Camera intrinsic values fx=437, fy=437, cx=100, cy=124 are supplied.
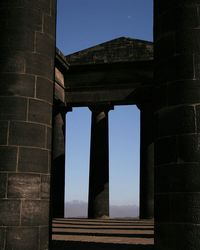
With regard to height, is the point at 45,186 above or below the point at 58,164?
below

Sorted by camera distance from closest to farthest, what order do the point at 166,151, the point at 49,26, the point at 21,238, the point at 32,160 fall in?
the point at 166,151 → the point at 21,238 → the point at 32,160 → the point at 49,26

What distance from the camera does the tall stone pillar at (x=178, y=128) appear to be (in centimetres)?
1433

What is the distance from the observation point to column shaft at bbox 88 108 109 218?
49906 mm

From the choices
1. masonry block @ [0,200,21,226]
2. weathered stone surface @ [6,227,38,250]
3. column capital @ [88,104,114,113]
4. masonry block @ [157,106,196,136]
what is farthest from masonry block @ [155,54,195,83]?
column capital @ [88,104,114,113]

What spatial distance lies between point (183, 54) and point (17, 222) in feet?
27.8

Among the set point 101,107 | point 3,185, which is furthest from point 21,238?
point 101,107

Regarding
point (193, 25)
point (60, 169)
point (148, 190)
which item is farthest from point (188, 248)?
point (60, 169)

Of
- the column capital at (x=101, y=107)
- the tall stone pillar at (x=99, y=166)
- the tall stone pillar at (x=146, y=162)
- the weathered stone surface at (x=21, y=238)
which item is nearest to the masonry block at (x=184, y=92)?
the weathered stone surface at (x=21, y=238)

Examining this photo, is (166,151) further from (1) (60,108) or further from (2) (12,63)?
(1) (60,108)

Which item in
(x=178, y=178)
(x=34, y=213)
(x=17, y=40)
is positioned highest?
(x=17, y=40)

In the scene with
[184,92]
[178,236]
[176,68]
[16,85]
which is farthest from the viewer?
[16,85]

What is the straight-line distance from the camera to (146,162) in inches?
1951

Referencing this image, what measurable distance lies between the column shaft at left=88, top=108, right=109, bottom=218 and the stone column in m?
3.83

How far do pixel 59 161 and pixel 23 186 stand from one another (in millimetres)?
36792
